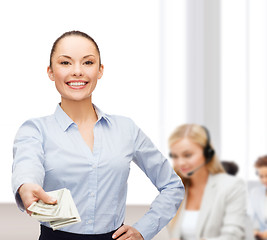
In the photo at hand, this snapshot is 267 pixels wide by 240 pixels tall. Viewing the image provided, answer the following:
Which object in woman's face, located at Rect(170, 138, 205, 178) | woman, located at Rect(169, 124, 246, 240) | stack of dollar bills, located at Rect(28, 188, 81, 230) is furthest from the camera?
woman's face, located at Rect(170, 138, 205, 178)

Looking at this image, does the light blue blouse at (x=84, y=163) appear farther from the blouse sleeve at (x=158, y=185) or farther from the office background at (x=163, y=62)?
the office background at (x=163, y=62)

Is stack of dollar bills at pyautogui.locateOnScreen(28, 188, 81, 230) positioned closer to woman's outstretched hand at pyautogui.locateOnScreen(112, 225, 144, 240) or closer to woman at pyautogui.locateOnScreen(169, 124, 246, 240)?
woman's outstretched hand at pyautogui.locateOnScreen(112, 225, 144, 240)

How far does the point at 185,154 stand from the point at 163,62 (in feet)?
6.60

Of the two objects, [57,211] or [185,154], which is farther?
[185,154]

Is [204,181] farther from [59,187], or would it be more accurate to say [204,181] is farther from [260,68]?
[260,68]

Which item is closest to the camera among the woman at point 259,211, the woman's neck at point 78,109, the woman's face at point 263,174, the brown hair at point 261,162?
the woman's neck at point 78,109

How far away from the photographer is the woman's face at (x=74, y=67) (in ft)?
4.13

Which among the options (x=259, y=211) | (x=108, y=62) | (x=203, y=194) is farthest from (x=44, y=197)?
(x=108, y=62)

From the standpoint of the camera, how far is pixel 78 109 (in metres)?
1.30

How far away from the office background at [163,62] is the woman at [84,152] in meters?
3.04

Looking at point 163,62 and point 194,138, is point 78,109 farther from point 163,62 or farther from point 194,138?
point 163,62

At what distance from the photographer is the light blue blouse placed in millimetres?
1185

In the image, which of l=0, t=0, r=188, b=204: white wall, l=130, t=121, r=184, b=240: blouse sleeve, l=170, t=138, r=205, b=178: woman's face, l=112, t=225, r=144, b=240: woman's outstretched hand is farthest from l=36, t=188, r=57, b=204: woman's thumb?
l=0, t=0, r=188, b=204: white wall

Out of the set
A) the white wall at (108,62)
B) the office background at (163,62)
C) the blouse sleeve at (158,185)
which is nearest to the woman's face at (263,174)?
the office background at (163,62)
